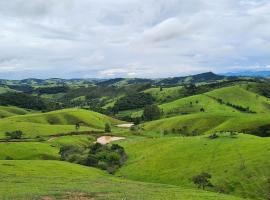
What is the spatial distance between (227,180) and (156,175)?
851 inches

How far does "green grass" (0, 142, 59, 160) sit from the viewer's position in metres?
129

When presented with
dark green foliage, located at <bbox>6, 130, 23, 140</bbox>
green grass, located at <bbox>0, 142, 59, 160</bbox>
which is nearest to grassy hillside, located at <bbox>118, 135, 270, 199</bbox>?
green grass, located at <bbox>0, 142, 59, 160</bbox>

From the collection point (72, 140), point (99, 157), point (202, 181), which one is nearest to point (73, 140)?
point (72, 140)

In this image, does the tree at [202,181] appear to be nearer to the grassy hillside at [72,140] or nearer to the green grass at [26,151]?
the green grass at [26,151]

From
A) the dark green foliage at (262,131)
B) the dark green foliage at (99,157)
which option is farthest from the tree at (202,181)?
the dark green foliage at (262,131)

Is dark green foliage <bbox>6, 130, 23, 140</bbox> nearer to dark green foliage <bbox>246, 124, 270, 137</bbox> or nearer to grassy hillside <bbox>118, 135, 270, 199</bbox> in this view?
grassy hillside <bbox>118, 135, 270, 199</bbox>

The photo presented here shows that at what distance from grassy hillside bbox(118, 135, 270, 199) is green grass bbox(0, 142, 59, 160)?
1108 inches

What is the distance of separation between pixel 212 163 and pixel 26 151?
65.5m

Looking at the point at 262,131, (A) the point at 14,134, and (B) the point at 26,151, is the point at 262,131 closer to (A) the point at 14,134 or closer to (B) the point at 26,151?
(B) the point at 26,151

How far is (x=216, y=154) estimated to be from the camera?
10362 centimetres

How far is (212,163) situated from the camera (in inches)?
3816

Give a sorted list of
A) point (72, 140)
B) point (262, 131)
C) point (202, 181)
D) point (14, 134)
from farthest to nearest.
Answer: point (14, 134)
point (72, 140)
point (262, 131)
point (202, 181)

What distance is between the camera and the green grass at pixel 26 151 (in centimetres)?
12864

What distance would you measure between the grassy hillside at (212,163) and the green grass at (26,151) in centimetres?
2814
